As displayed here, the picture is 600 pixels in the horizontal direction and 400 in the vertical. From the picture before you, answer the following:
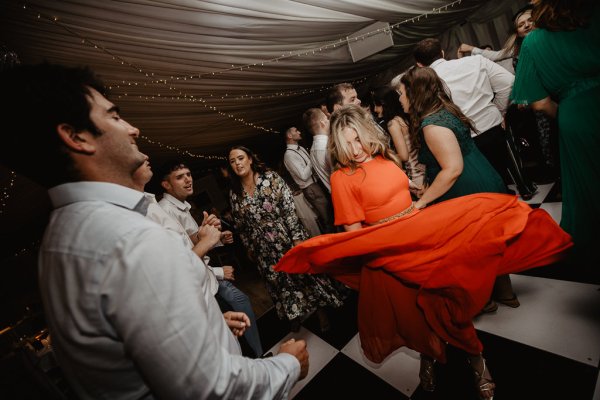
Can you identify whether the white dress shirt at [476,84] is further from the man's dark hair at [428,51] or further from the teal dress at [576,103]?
the teal dress at [576,103]

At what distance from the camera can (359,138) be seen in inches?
56.4

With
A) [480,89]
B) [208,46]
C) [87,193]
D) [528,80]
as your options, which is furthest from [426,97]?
[208,46]

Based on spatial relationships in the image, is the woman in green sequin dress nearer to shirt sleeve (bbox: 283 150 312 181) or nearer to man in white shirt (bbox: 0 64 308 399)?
man in white shirt (bbox: 0 64 308 399)

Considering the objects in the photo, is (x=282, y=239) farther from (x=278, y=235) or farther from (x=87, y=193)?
(x=87, y=193)

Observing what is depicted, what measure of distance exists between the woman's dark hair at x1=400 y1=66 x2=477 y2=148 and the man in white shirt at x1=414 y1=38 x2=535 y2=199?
29.3 inches

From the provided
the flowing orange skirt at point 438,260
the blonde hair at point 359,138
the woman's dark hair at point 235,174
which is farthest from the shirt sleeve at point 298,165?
the flowing orange skirt at point 438,260

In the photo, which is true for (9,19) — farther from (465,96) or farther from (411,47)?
(411,47)

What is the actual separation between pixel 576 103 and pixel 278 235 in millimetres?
1828

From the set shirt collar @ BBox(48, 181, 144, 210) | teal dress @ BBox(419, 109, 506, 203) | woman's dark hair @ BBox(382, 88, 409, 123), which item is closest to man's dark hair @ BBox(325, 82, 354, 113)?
woman's dark hair @ BBox(382, 88, 409, 123)

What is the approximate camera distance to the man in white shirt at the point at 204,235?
1.60 metres

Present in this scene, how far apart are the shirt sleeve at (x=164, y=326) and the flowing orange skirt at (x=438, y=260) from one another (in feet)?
2.54

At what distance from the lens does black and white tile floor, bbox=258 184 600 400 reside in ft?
3.70

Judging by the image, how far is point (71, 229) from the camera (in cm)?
58

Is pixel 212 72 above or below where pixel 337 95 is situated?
above
